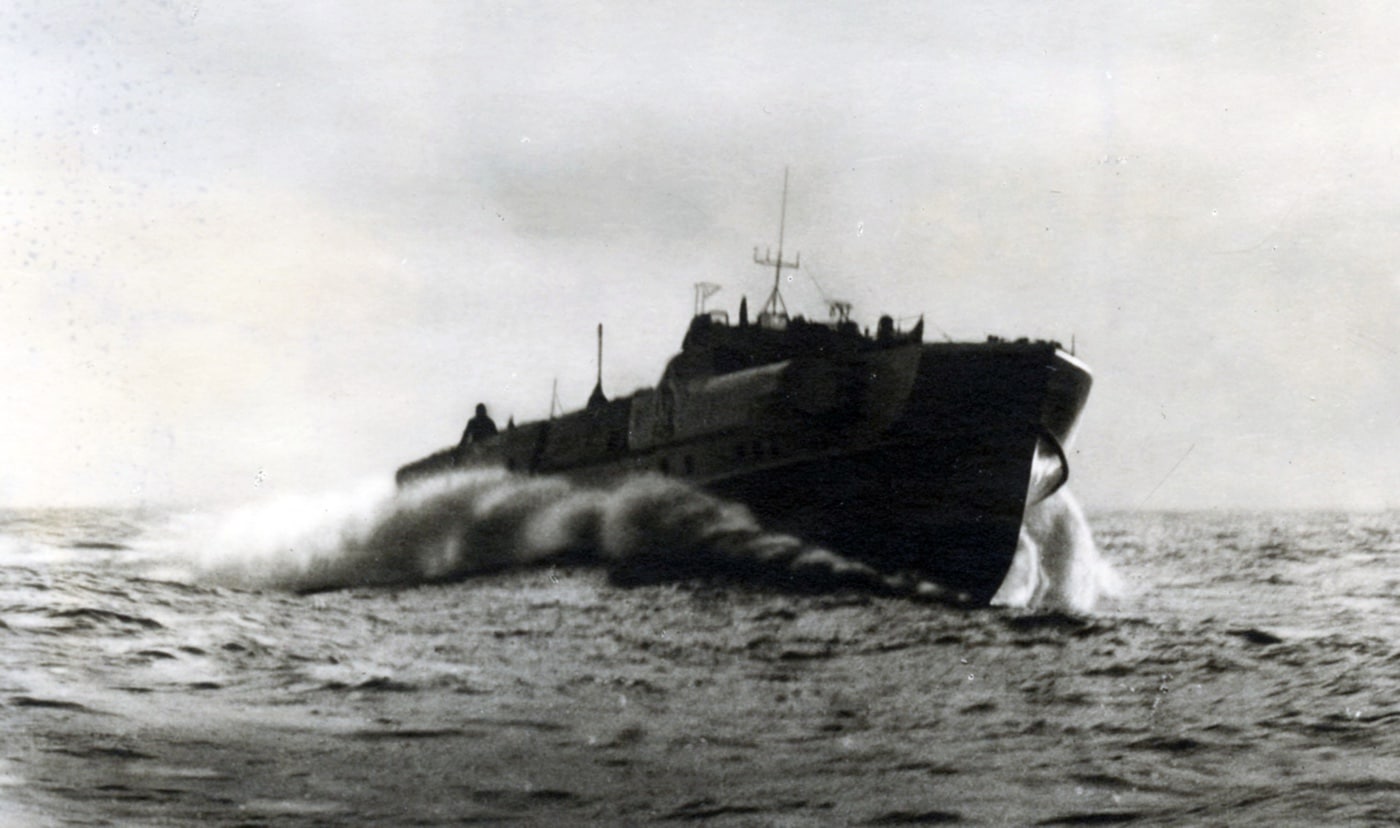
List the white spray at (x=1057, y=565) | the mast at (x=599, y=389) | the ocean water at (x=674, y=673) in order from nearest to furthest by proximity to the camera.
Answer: the ocean water at (x=674, y=673) < the white spray at (x=1057, y=565) < the mast at (x=599, y=389)

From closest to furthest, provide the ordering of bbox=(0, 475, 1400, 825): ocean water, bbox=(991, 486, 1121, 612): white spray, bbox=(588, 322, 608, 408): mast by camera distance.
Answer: bbox=(0, 475, 1400, 825): ocean water, bbox=(991, 486, 1121, 612): white spray, bbox=(588, 322, 608, 408): mast

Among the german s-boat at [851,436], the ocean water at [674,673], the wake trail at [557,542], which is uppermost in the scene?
the german s-boat at [851,436]

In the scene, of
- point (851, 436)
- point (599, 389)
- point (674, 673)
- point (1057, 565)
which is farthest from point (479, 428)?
point (1057, 565)

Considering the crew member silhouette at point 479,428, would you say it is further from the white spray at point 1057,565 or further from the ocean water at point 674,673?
the white spray at point 1057,565

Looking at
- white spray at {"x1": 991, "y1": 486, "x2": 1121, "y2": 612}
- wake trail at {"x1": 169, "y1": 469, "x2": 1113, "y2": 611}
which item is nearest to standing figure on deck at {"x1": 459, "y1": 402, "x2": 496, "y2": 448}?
wake trail at {"x1": 169, "y1": 469, "x2": 1113, "y2": 611}

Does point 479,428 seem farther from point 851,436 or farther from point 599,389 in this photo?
point 851,436

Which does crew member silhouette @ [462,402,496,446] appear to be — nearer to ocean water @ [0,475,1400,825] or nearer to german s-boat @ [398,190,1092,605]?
german s-boat @ [398,190,1092,605]

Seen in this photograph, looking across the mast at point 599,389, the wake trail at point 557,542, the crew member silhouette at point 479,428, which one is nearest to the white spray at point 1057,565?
the wake trail at point 557,542

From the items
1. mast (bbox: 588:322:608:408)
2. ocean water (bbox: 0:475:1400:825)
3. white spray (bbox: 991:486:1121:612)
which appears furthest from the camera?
mast (bbox: 588:322:608:408)

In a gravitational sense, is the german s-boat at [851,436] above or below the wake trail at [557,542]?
above
